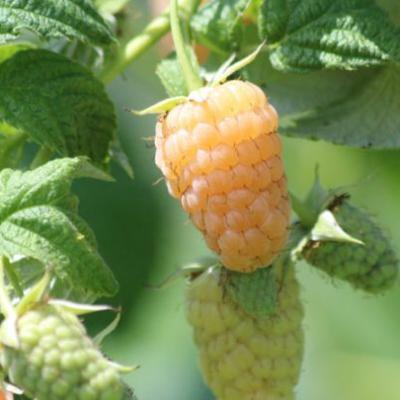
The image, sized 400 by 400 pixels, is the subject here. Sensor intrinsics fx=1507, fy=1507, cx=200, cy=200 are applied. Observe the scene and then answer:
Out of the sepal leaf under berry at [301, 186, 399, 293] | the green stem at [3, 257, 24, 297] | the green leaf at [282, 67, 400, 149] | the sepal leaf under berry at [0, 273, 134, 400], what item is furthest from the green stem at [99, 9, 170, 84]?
the sepal leaf under berry at [0, 273, 134, 400]

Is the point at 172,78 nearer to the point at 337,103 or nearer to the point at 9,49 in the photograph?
the point at 9,49

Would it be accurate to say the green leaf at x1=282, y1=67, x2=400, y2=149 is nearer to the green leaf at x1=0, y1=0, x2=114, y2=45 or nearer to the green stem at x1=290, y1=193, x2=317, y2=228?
the green stem at x1=290, y1=193, x2=317, y2=228

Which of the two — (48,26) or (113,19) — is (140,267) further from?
(48,26)

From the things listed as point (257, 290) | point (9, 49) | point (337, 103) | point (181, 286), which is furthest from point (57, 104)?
point (181, 286)

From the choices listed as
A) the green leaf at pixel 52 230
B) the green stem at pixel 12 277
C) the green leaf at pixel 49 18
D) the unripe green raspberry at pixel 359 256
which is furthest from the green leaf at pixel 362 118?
the green stem at pixel 12 277

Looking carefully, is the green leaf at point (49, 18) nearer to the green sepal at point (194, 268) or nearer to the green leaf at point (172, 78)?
the green leaf at point (172, 78)
